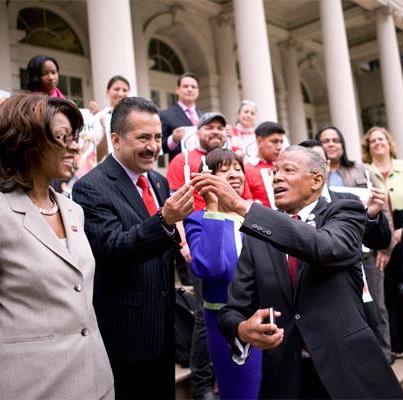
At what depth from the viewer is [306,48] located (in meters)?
19.5

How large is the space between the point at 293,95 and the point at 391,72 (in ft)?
12.9

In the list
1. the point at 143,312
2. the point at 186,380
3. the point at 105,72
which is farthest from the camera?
the point at 105,72

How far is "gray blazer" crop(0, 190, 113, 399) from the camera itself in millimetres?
1725

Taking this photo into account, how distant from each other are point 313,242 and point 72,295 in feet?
3.40

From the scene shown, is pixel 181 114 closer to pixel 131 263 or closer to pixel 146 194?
pixel 146 194

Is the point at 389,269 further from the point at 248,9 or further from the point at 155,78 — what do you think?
the point at 155,78

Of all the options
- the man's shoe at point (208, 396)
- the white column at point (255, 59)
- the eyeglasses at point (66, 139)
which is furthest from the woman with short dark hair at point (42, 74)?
the white column at point (255, 59)

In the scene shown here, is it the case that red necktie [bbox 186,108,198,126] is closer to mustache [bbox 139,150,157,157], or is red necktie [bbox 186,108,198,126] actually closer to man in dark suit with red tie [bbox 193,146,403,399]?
mustache [bbox 139,150,157,157]

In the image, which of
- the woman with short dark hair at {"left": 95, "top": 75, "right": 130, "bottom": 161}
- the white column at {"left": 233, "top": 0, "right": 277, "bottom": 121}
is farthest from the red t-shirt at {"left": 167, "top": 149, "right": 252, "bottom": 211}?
the white column at {"left": 233, "top": 0, "right": 277, "bottom": 121}

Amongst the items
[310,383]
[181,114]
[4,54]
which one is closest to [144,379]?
[310,383]

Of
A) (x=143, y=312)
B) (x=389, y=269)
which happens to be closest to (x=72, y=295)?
(x=143, y=312)

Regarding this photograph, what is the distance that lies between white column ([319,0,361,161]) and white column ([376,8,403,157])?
3.28 meters

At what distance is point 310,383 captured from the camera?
2205 mm

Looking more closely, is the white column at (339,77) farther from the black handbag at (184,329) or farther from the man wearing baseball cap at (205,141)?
the black handbag at (184,329)
